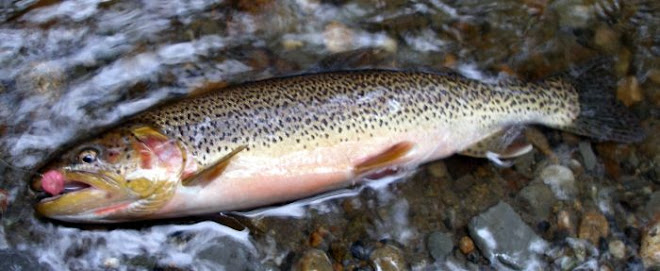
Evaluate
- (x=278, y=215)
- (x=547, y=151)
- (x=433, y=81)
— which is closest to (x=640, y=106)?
(x=547, y=151)

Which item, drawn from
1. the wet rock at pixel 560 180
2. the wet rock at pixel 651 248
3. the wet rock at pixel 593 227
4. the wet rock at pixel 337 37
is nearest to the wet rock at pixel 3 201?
the wet rock at pixel 337 37

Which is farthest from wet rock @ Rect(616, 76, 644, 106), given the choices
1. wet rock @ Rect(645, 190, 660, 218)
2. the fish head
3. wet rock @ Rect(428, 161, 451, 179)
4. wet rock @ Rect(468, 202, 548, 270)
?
the fish head

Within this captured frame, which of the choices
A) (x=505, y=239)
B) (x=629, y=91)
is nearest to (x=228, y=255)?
(x=505, y=239)

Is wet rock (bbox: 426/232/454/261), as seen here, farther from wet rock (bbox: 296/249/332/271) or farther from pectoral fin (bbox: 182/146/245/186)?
pectoral fin (bbox: 182/146/245/186)

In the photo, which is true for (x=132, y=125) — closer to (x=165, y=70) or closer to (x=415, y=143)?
(x=165, y=70)

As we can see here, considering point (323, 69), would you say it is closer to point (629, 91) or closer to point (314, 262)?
point (314, 262)

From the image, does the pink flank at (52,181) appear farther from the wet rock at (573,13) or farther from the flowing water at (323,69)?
the wet rock at (573,13)
